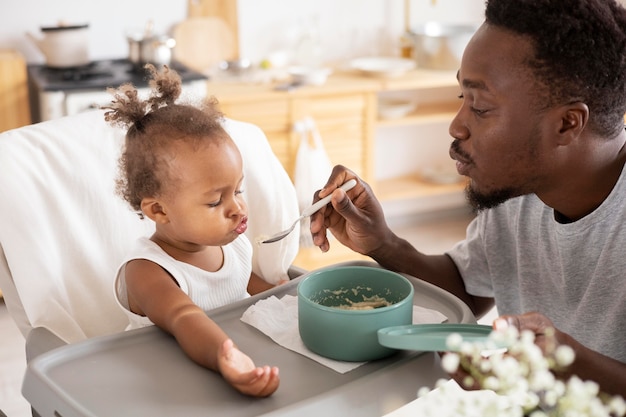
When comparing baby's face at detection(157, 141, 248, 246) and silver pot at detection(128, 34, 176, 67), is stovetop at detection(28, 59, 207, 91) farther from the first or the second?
baby's face at detection(157, 141, 248, 246)

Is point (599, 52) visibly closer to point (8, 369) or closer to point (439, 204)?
point (8, 369)

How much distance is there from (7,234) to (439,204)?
327 cm

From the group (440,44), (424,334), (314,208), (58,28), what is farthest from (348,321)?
(440,44)

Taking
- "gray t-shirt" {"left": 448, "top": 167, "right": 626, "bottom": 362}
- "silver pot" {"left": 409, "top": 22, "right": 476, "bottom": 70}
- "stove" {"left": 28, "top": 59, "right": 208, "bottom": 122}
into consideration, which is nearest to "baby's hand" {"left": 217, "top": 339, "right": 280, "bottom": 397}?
"gray t-shirt" {"left": 448, "top": 167, "right": 626, "bottom": 362}

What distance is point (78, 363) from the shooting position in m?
1.20

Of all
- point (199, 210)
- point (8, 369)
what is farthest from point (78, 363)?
point (8, 369)

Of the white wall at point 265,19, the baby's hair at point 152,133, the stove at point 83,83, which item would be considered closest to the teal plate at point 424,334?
the baby's hair at point 152,133

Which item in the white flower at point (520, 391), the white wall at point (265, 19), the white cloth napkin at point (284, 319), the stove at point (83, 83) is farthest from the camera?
the white wall at point (265, 19)

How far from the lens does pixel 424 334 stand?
1.02 m

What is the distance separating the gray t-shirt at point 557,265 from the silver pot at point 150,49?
1961mm

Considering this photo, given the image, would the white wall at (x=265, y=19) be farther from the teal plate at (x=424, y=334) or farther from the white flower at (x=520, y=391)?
the white flower at (x=520, y=391)

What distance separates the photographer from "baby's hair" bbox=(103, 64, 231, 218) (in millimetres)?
1413

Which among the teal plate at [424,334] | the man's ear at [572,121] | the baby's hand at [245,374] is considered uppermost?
the man's ear at [572,121]

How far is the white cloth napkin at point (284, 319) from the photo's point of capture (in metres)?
1.25
